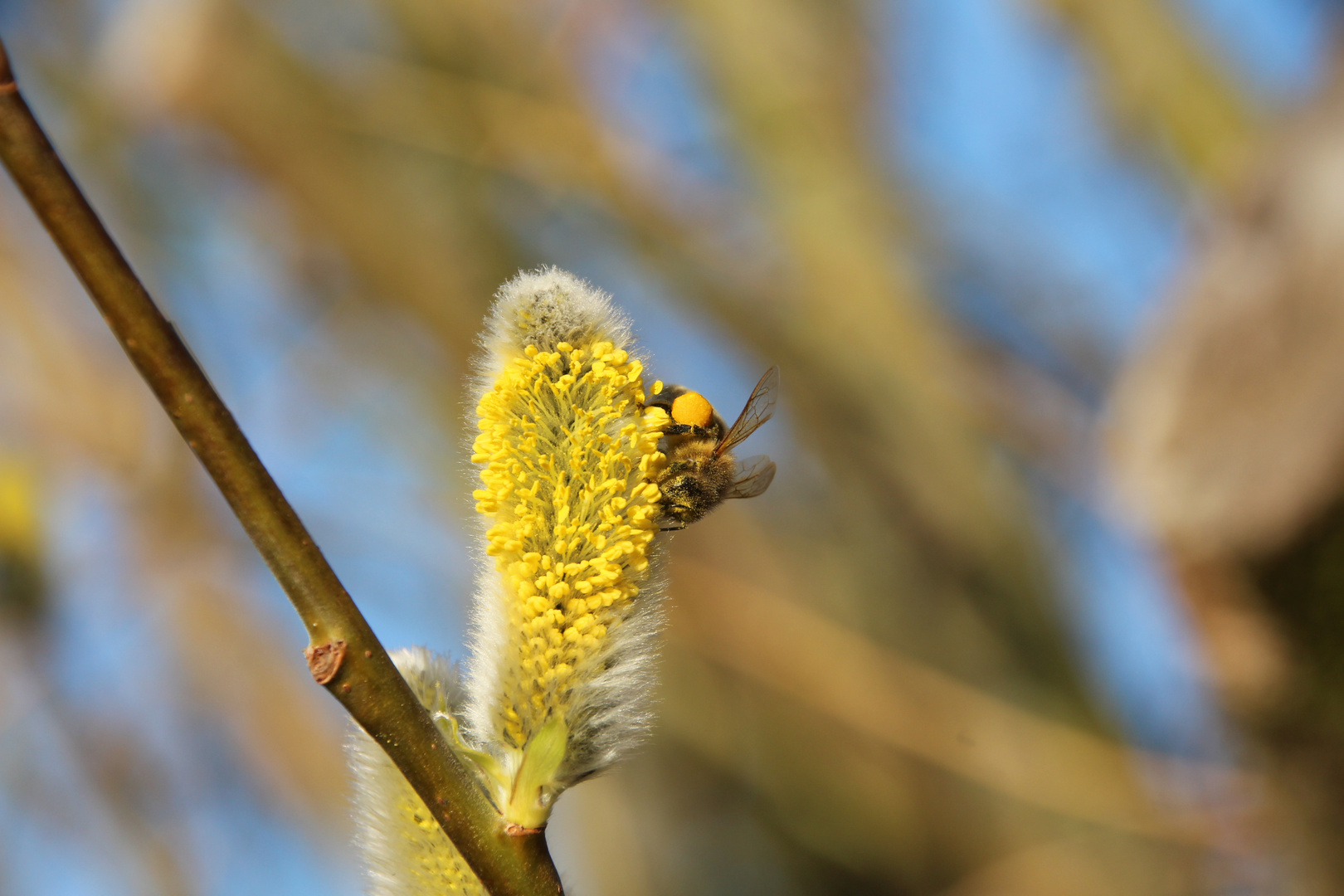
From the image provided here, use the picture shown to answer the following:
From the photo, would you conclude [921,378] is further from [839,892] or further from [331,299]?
[331,299]

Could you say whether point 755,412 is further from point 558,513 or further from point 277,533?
point 277,533

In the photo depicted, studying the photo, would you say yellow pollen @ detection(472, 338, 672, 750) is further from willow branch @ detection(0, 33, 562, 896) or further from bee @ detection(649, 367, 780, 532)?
bee @ detection(649, 367, 780, 532)

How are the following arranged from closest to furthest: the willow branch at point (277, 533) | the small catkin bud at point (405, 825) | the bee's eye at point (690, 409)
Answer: the willow branch at point (277, 533) → the small catkin bud at point (405, 825) → the bee's eye at point (690, 409)

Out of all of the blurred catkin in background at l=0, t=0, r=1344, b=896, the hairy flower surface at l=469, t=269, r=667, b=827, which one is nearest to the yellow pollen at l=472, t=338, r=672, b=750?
the hairy flower surface at l=469, t=269, r=667, b=827

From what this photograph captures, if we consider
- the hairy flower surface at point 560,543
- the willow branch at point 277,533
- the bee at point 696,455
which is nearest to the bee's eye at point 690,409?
the bee at point 696,455

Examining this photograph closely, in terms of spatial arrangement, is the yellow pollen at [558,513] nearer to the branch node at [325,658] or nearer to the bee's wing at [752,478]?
the branch node at [325,658]

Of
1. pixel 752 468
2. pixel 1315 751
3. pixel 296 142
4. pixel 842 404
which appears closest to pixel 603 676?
pixel 752 468

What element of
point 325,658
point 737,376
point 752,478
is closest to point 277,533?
point 325,658
